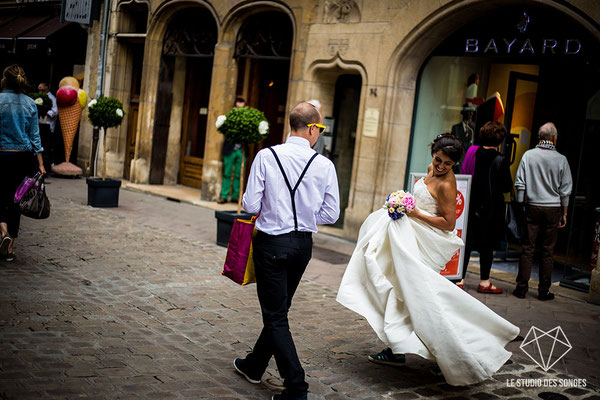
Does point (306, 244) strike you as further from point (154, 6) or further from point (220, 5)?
point (154, 6)

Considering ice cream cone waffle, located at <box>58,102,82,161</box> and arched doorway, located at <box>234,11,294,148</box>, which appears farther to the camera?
ice cream cone waffle, located at <box>58,102,82,161</box>

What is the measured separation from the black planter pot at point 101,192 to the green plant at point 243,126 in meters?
3.11

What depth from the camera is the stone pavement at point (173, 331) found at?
4.32 m

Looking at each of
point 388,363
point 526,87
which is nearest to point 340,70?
point 526,87

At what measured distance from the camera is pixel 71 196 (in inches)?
494

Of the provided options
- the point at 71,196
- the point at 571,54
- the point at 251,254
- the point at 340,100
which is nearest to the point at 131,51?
the point at 71,196

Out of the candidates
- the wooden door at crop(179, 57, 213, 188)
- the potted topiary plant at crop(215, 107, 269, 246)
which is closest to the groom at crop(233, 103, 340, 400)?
the potted topiary plant at crop(215, 107, 269, 246)

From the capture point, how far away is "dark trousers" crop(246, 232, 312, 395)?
4.05 m

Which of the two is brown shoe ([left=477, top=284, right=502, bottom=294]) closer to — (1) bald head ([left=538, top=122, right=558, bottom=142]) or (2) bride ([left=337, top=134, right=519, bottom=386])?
(1) bald head ([left=538, top=122, right=558, bottom=142])

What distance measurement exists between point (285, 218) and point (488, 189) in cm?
418

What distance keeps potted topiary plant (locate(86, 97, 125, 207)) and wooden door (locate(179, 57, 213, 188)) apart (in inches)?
153

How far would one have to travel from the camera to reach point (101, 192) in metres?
11.5

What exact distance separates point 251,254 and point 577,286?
5.65 meters

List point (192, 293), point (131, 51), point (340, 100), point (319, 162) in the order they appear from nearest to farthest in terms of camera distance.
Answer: point (319, 162) < point (192, 293) < point (340, 100) < point (131, 51)
